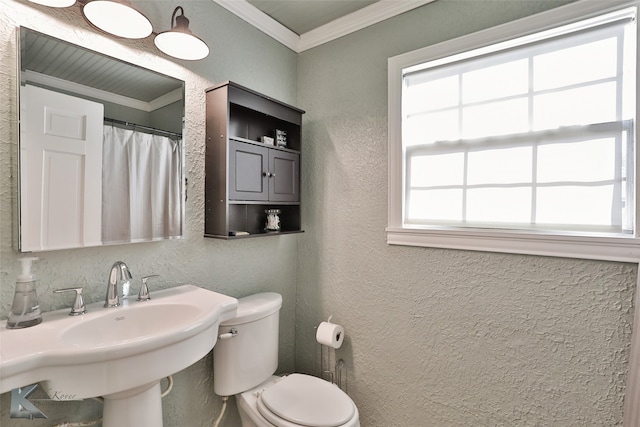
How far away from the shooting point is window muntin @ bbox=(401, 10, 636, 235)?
1.17 meters

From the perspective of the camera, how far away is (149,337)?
86 centimetres

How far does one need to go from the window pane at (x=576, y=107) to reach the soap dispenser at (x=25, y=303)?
2002 millimetres

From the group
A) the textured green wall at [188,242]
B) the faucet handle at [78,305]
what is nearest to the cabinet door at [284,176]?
the textured green wall at [188,242]

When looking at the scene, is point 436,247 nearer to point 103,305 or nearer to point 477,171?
point 477,171

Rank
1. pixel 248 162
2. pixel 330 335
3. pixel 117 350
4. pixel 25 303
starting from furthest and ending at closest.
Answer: pixel 330 335 → pixel 248 162 → pixel 25 303 → pixel 117 350

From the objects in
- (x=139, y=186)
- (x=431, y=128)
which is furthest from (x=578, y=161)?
(x=139, y=186)

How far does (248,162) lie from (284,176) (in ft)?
0.89

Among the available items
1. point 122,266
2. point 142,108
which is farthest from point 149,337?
point 142,108

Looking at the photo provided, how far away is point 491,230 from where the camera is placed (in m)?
1.36

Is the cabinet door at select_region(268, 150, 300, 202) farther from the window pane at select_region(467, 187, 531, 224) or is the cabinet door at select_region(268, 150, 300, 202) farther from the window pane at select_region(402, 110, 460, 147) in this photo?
the window pane at select_region(467, 187, 531, 224)

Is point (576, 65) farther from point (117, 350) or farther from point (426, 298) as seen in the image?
point (117, 350)

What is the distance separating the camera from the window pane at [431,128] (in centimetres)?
153
